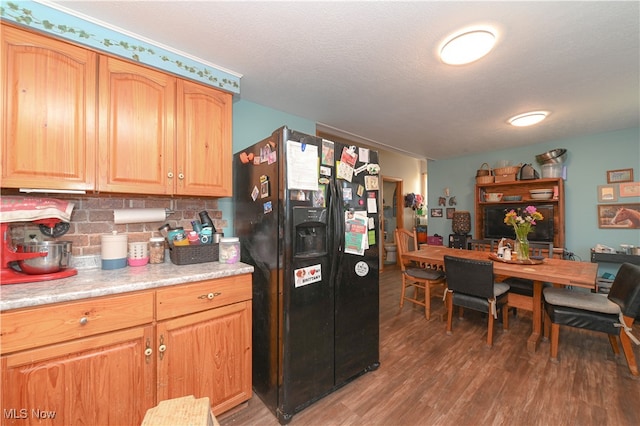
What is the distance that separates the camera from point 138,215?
5.66 ft

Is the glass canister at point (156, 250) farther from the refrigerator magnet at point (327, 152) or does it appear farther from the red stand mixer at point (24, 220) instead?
the refrigerator magnet at point (327, 152)

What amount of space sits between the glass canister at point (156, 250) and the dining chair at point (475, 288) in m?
2.52

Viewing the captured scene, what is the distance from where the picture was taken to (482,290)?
2.32 meters

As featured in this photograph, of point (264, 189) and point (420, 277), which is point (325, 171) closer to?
point (264, 189)

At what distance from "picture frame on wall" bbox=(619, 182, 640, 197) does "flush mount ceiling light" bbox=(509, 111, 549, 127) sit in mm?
1814

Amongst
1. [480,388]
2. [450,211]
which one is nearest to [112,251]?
[480,388]

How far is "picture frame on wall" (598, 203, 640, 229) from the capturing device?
3.25 meters

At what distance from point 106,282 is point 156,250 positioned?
0.48 meters

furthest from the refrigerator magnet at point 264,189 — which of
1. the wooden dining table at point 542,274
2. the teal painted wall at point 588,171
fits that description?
the teal painted wall at point 588,171

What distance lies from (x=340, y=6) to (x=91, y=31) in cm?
139

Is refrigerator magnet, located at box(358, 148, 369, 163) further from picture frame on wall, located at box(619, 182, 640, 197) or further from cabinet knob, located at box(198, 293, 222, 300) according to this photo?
picture frame on wall, located at box(619, 182, 640, 197)

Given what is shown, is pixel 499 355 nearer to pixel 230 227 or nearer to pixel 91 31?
pixel 230 227

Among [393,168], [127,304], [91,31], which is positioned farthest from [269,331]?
[393,168]

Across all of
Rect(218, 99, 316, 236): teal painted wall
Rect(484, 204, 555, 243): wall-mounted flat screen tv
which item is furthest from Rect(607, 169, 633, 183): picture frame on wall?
Rect(218, 99, 316, 236): teal painted wall
